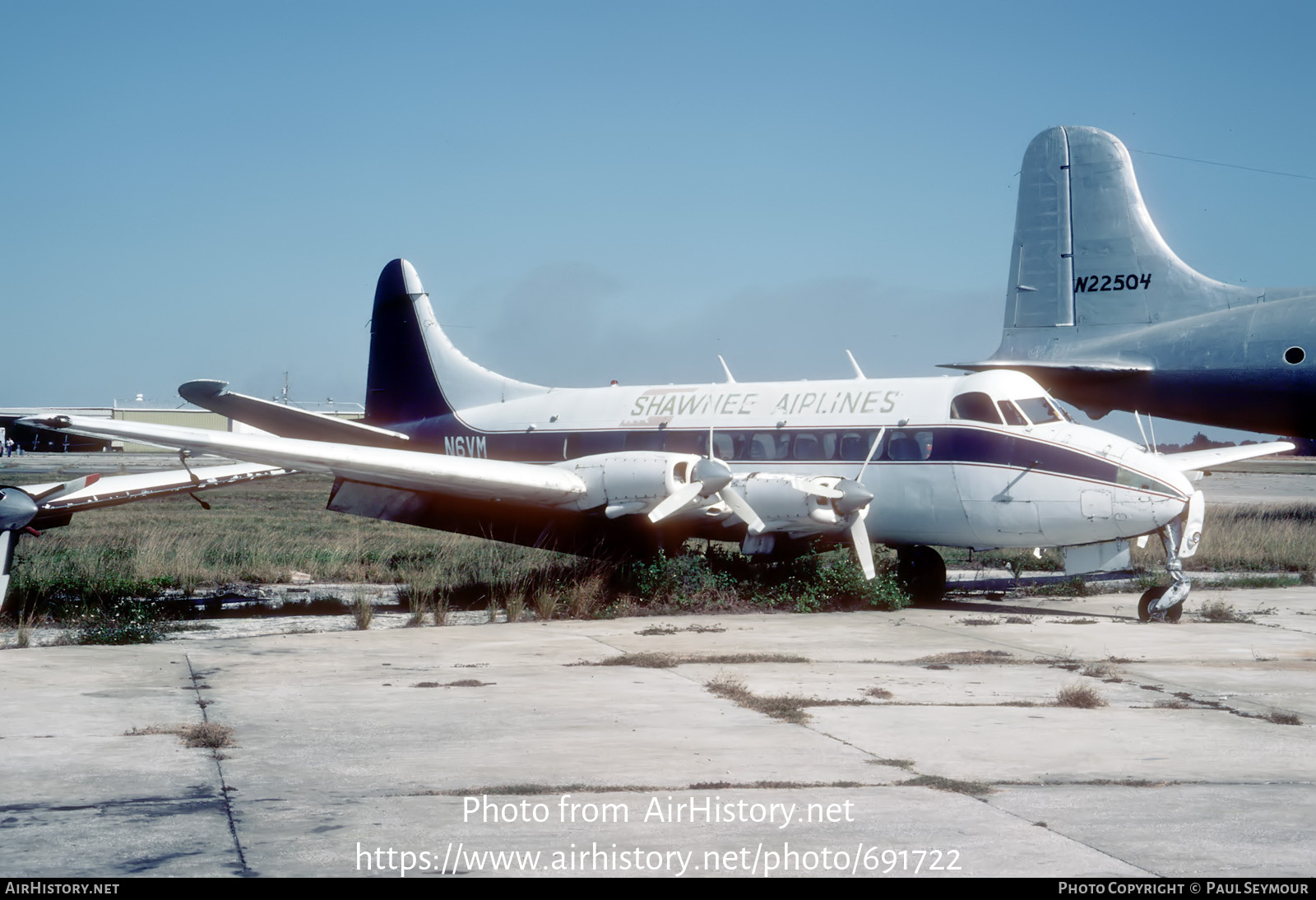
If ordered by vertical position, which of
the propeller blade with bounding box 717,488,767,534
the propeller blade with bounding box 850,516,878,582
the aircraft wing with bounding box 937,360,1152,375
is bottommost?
the propeller blade with bounding box 850,516,878,582

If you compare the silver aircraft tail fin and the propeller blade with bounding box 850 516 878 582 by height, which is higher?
the silver aircraft tail fin

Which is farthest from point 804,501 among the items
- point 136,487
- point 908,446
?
point 136,487

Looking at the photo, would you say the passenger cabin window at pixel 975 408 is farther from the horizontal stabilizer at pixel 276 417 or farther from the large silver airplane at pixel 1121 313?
the horizontal stabilizer at pixel 276 417

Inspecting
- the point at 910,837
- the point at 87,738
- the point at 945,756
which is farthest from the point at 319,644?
the point at 910,837

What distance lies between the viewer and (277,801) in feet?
21.8

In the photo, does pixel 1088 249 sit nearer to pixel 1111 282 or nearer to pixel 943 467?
pixel 1111 282

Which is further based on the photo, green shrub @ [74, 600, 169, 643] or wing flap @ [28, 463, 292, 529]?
wing flap @ [28, 463, 292, 529]

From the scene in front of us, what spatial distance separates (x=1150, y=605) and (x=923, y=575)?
11.5ft

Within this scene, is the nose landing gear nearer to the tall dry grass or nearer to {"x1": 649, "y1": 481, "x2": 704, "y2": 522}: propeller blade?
{"x1": 649, "y1": 481, "x2": 704, "y2": 522}: propeller blade

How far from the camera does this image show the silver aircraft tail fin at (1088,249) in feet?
90.6

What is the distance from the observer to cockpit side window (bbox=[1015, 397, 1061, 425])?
16.2 m

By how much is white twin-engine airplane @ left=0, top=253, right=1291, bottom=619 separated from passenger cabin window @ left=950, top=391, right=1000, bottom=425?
0.02m

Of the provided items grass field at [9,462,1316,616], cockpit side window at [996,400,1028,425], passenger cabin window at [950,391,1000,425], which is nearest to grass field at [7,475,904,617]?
grass field at [9,462,1316,616]

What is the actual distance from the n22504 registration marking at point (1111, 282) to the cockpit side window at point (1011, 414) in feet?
42.9
